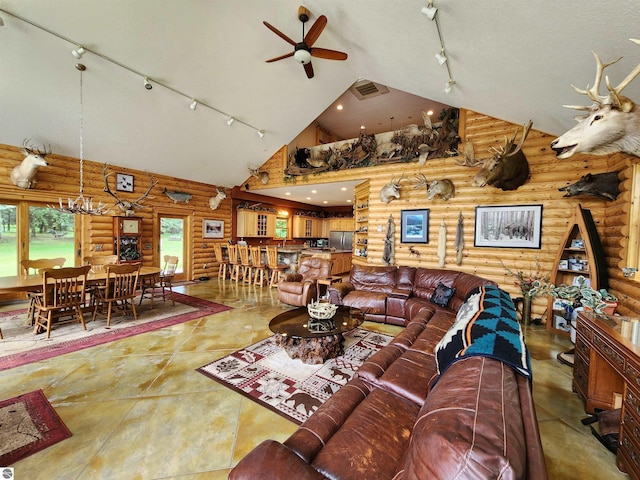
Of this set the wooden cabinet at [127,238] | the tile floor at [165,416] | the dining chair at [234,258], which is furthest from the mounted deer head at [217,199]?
the tile floor at [165,416]

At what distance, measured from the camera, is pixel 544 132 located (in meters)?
4.41

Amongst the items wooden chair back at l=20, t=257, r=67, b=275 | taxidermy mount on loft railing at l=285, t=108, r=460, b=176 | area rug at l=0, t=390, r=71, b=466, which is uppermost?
taxidermy mount on loft railing at l=285, t=108, r=460, b=176

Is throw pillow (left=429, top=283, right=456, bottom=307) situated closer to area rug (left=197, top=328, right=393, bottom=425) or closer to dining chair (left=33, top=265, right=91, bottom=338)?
area rug (left=197, top=328, right=393, bottom=425)

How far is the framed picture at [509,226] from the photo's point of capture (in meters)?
4.59

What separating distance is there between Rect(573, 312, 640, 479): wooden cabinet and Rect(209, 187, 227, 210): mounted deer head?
25.8ft

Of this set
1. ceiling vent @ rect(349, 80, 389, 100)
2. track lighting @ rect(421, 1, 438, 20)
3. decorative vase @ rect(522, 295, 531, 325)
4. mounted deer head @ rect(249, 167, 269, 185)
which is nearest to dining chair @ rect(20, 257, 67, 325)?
mounted deer head @ rect(249, 167, 269, 185)

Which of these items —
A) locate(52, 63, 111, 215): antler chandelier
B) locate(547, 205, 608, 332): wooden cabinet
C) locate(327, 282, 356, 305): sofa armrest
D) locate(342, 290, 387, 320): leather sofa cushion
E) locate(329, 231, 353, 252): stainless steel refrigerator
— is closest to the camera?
locate(547, 205, 608, 332): wooden cabinet

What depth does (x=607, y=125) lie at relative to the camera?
198cm

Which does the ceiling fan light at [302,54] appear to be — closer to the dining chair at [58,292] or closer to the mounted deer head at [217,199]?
the dining chair at [58,292]

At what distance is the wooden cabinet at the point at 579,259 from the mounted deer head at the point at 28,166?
8.77 m

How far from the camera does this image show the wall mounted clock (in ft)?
20.2

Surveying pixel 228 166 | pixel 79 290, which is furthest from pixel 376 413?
pixel 228 166

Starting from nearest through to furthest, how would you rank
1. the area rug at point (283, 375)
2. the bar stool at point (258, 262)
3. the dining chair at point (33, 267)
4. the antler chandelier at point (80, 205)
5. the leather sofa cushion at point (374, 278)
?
1. the area rug at point (283, 375)
2. the dining chair at point (33, 267)
3. the antler chandelier at point (80, 205)
4. the leather sofa cushion at point (374, 278)
5. the bar stool at point (258, 262)

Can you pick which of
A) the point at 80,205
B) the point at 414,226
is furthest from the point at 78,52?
the point at 414,226
